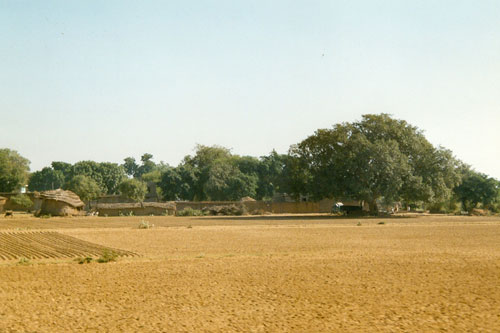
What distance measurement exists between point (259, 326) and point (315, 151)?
167 ft

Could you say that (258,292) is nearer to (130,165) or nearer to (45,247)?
(45,247)

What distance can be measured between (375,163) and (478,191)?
28.9m

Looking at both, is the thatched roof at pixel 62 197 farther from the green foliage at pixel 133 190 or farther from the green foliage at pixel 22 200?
the green foliage at pixel 133 190

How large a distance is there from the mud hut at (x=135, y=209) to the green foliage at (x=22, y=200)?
1380cm

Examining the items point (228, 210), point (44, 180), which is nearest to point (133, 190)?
point (228, 210)

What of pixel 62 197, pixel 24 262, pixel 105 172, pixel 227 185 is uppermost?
pixel 105 172

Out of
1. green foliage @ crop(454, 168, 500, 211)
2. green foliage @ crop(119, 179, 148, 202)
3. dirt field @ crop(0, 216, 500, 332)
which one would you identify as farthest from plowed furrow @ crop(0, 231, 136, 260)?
green foliage @ crop(454, 168, 500, 211)

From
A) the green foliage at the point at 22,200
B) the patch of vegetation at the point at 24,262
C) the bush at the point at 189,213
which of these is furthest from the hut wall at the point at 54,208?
the patch of vegetation at the point at 24,262

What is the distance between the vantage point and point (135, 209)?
60.7 m

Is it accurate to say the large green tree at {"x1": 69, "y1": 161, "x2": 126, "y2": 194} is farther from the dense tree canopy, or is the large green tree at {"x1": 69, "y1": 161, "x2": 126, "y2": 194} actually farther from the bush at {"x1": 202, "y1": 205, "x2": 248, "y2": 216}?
the bush at {"x1": 202, "y1": 205, "x2": 248, "y2": 216}

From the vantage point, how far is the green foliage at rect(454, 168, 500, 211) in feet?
237

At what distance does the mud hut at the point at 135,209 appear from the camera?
196 feet

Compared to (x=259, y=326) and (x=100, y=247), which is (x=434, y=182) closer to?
(x=100, y=247)

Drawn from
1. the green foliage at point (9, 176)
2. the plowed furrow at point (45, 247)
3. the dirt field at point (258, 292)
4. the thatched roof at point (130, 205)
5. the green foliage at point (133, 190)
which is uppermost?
the green foliage at point (9, 176)
